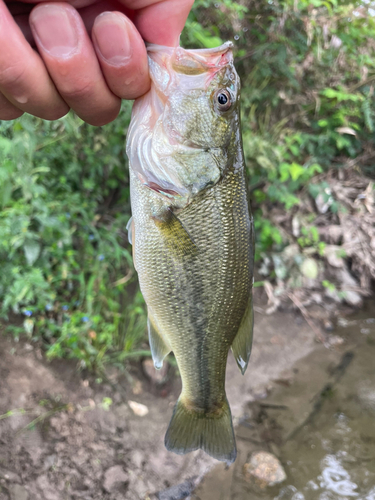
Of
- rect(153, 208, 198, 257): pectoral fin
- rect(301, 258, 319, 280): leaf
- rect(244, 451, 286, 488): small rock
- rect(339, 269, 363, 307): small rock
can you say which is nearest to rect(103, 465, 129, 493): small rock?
rect(244, 451, 286, 488): small rock

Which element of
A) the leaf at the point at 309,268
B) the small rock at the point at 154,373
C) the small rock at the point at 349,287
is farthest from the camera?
the small rock at the point at 349,287

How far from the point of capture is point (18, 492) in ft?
6.40

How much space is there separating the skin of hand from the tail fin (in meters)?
1.30

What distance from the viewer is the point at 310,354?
Result: 3.57 metres

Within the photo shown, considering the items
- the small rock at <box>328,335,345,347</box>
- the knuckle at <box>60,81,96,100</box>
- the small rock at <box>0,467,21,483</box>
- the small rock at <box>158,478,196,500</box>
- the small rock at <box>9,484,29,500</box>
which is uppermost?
the knuckle at <box>60,81,96,100</box>

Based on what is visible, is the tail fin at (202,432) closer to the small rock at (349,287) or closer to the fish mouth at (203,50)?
the fish mouth at (203,50)

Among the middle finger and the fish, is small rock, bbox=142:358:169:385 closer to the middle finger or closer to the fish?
the fish

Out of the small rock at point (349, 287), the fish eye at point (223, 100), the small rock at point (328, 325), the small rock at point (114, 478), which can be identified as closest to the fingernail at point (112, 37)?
the fish eye at point (223, 100)

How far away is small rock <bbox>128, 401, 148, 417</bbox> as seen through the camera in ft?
8.55

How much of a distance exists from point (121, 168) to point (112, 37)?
86.0 inches

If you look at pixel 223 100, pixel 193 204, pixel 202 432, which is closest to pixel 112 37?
pixel 223 100

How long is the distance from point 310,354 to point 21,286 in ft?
9.38

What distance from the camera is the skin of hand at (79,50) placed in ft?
2.87

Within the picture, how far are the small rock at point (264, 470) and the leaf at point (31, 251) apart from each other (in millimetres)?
2117
